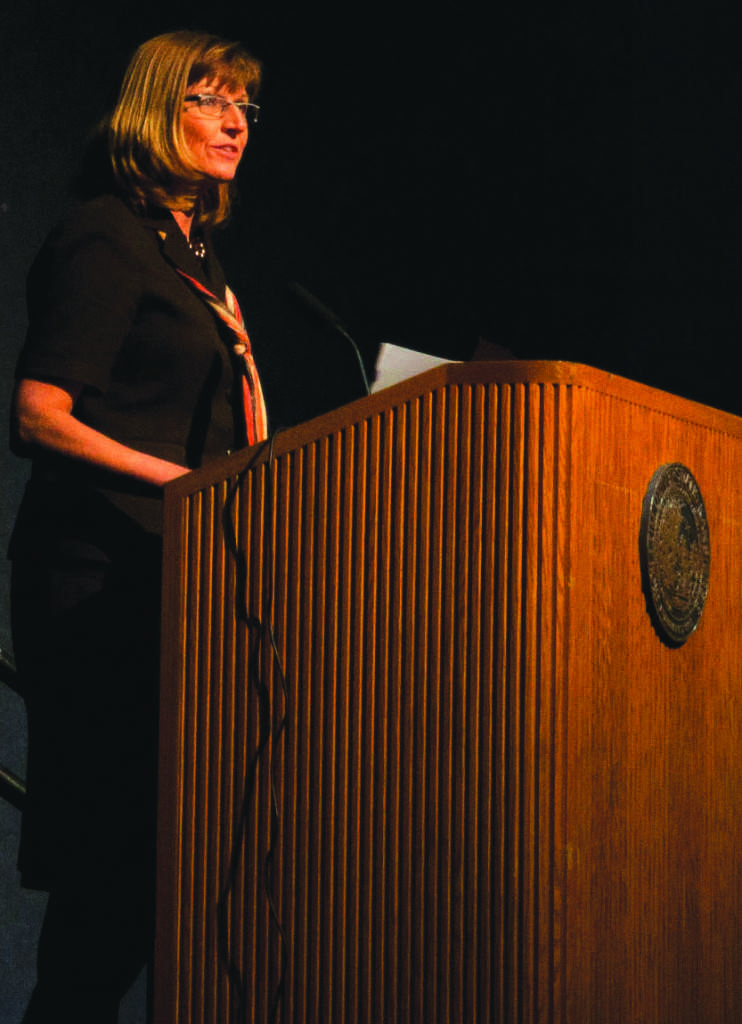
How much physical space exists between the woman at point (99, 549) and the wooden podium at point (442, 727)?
16 cm

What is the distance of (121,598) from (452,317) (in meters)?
1.44

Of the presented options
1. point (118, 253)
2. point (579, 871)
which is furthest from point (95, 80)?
point (579, 871)

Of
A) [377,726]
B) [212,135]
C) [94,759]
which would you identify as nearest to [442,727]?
[377,726]

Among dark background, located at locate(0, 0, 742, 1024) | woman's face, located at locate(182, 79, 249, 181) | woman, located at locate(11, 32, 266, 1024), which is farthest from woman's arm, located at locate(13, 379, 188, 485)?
dark background, located at locate(0, 0, 742, 1024)

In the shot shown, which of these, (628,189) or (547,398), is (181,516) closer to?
(547,398)

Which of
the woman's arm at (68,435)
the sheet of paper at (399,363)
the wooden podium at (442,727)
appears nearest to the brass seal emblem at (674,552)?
the wooden podium at (442,727)

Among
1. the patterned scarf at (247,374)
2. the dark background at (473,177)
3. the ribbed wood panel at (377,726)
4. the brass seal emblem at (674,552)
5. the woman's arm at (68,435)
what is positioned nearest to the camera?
the ribbed wood panel at (377,726)

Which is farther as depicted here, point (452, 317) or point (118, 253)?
point (452, 317)

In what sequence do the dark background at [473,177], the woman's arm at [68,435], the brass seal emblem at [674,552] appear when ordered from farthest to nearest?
the dark background at [473,177]
the woman's arm at [68,435]
the brass seal emblem at [674,552]

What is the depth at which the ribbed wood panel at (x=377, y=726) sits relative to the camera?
0.94 meters

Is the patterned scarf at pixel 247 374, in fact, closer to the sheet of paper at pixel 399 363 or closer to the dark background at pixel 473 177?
the sheet of paper at pixel 399 363

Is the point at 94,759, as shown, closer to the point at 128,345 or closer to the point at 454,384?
the point at 128,345

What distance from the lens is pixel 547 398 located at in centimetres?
96

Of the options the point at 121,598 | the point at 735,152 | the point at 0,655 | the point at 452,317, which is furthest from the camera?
the point at 452,317
